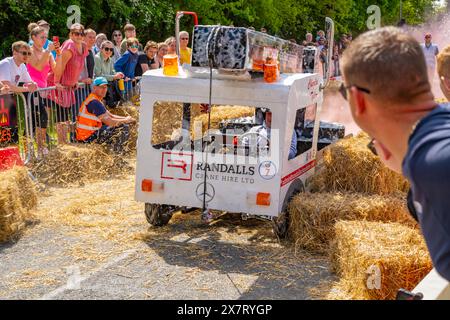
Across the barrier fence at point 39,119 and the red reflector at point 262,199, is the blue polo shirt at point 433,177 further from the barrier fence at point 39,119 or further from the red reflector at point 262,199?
the barrier fence at point 39,119

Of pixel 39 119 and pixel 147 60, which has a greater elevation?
pixel 147 60

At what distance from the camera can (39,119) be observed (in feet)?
34.9

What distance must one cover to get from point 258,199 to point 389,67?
5267 mm

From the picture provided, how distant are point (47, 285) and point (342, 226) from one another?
2660 mm

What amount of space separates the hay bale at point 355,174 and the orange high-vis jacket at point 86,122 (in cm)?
429

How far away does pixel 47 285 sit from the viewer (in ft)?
19.4

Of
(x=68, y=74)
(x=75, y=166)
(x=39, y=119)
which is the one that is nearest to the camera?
(x=75, y=166)

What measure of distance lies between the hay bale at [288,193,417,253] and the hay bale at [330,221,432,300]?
55cm

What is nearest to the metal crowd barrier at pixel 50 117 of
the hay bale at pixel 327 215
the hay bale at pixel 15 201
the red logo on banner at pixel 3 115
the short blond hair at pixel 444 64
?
the red logo on banner at pixel 3 115

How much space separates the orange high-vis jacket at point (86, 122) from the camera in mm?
10750

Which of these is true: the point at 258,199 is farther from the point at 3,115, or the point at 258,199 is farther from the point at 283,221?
the point at 3,115

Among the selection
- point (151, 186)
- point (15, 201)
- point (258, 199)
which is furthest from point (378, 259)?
point (15, 201)

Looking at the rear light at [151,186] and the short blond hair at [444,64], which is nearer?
the short blond hair at [444,64]
